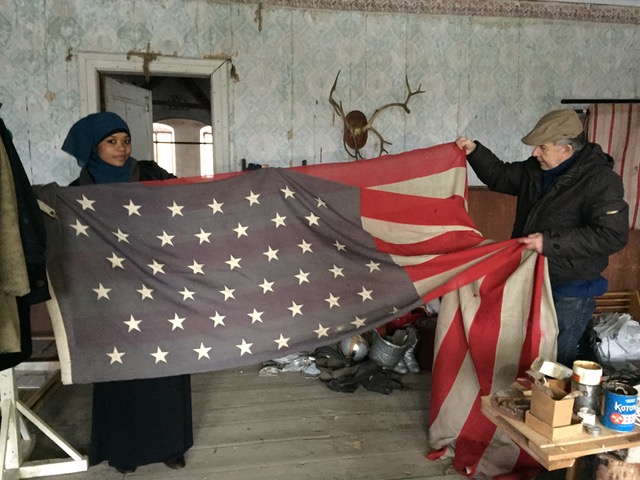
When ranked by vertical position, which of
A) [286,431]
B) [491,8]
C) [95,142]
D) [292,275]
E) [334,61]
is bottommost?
[286,431]

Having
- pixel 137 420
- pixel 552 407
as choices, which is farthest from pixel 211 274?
pixel 552 407

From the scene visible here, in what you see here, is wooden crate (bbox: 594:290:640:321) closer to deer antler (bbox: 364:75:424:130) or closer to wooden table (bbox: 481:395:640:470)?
deer antler (bbox: 364:75:424:130)

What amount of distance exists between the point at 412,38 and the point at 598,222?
2529 mm

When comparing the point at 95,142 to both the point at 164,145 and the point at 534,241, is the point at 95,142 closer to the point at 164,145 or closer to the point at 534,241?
the point at 534,241

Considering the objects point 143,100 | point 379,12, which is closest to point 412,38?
point 379,12

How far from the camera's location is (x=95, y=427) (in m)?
2.17

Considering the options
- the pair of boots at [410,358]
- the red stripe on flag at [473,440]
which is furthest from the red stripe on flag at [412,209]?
the pair of boots at [410,358]

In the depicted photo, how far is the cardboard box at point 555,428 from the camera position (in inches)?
54.0

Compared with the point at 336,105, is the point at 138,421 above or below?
below

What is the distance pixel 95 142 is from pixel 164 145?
1028cm

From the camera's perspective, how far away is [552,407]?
4.49ft

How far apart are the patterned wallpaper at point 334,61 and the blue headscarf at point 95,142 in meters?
1.52

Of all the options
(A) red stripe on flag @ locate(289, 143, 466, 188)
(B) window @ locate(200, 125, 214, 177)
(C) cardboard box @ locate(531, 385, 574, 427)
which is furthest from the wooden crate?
(B) window @ locate(200, 125, 214, 177)

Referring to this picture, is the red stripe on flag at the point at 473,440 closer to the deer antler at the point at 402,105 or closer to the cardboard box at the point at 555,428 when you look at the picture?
the cardboard box at the point at 555,428
